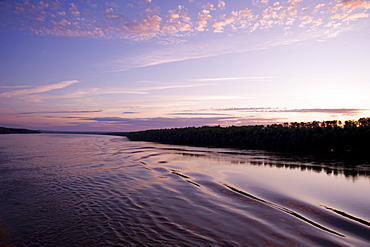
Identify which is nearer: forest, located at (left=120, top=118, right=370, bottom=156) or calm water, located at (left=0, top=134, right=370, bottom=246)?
calm water, located at (left=0, top=134, right=370, bottom=246)

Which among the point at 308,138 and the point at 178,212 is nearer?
the point at 178,212

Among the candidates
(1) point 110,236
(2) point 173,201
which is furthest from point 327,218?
(1) point 110,236

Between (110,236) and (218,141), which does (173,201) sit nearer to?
(110,236)

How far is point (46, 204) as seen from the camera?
402 inches

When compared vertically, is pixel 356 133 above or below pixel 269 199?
above

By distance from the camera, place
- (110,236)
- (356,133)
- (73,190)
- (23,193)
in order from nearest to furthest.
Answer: (110,236), (23,193), (73,190), (356,133)

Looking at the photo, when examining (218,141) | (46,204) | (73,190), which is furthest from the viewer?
(218,141)

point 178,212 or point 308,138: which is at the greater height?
point 308,138

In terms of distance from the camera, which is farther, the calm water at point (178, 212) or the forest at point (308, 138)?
the forest at point (308, 138)

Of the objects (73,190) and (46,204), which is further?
(73,190)

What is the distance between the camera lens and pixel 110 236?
7180 millimetres

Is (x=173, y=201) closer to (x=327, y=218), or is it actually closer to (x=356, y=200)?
(x=327, y=218)

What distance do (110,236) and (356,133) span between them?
44.0m

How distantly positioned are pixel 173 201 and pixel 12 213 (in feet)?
19.8
